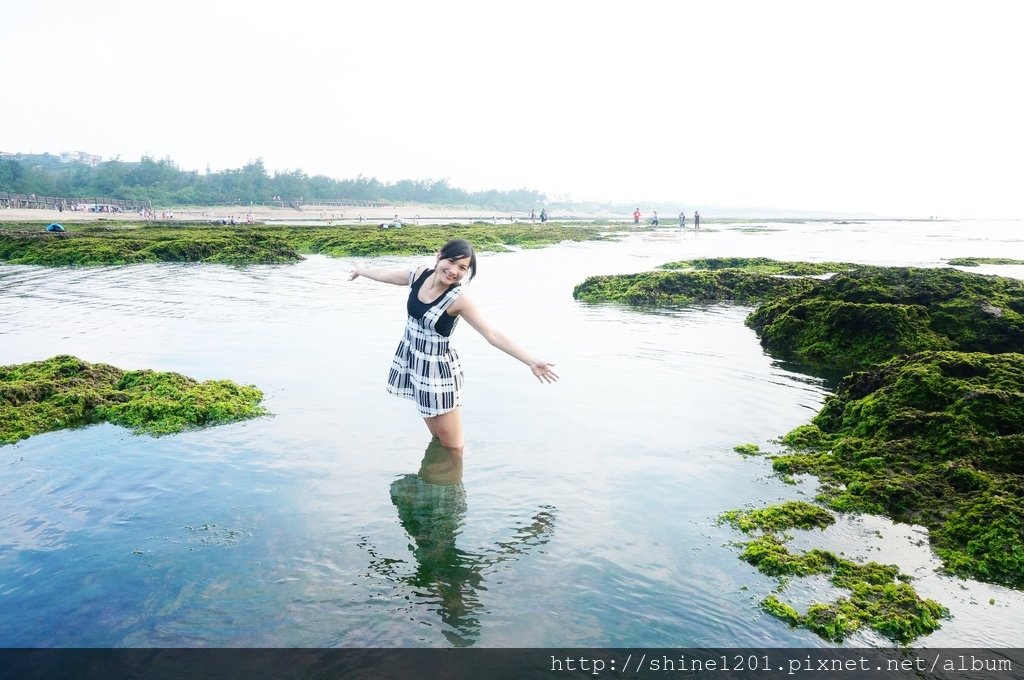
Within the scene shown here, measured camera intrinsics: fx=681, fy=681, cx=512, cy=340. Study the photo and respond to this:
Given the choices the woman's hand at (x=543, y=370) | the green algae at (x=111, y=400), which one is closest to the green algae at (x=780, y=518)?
the woman's hand at (x=543, y=370)

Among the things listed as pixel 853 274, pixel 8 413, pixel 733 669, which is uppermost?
pixel 853 274

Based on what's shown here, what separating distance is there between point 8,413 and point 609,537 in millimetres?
6729

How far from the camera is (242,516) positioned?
5.44m

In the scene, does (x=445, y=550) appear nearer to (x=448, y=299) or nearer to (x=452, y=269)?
(x=448, y=299)

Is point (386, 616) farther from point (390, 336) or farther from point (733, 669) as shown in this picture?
point (390, 336)

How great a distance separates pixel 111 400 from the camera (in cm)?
811

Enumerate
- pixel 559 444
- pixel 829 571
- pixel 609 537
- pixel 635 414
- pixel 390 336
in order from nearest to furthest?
pixel 829 571, pixel 609 537, pixel 559 444, pixel 635 414, pixel 390 336

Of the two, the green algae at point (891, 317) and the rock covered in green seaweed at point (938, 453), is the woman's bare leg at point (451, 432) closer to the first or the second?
the rock covered in green seaweed at point (938, 453)

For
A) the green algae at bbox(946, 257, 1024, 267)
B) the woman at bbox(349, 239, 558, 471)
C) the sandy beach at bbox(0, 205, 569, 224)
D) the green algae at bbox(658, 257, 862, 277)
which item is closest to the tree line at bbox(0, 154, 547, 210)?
the sandy beach at bbox(0, 205, 569, 224)

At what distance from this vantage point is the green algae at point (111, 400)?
7.48 m

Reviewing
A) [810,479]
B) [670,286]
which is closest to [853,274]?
[670,286]

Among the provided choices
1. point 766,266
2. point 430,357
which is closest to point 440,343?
point 430,357

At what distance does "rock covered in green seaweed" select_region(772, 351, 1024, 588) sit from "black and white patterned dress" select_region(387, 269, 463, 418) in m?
3.29

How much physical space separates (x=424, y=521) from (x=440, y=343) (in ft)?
5.06
